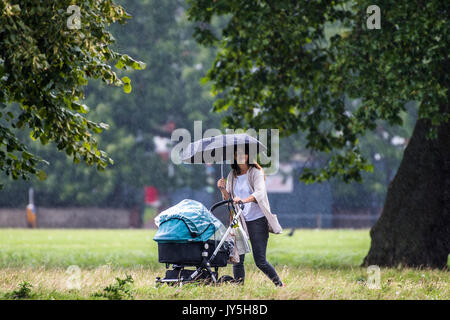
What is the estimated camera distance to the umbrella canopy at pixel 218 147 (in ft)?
28.7

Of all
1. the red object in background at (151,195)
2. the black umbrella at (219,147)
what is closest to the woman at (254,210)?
the black umbrella at (219,147)

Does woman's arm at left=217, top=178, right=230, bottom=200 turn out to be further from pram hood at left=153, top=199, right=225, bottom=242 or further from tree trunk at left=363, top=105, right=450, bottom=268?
tree trunk at left=363, top=105, right=450, bottom=268

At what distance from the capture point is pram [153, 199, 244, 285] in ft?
28.0

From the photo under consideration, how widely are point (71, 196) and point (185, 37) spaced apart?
10.6 meters

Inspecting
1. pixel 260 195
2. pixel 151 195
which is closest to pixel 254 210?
pixel 260 195

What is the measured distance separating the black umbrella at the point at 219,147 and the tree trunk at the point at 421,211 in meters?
5.74

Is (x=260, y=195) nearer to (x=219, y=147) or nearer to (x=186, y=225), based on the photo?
(x=219, y=147)

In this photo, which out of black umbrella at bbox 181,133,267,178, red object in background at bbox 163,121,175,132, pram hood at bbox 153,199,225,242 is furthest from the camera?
red object in background at bbox 163,121,175,132

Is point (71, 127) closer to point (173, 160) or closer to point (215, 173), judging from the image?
point (173, 160)

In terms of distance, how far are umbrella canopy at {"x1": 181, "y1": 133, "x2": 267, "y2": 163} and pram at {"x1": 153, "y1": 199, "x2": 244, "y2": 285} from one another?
2.16 feet

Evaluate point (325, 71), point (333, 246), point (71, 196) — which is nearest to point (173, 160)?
point (71, 196)

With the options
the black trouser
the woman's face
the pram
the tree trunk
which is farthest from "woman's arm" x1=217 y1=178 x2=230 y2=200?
the tree trunk

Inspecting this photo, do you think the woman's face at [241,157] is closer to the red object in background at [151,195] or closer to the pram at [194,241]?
the pram at [194,241]

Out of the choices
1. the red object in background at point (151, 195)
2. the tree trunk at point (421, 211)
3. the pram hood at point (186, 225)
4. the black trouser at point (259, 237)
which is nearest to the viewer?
the pram hood at point (186, 225)
